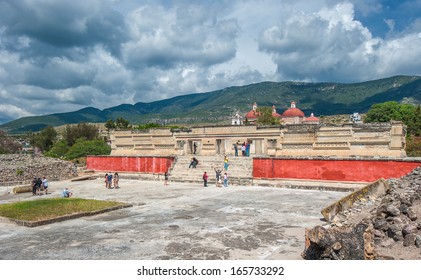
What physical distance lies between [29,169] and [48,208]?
47.4ft

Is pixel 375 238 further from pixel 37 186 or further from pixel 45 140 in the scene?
pixel 45 140

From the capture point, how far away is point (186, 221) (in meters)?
12.9

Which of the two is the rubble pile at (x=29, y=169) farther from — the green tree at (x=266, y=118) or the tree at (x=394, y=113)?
the tree at (x=394, y=113)

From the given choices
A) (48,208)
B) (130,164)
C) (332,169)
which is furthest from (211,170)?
(48,208)

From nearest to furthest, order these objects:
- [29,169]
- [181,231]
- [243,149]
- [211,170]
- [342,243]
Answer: [342,243] < [181,231] < [211,170] < [29,169] < [243,149]

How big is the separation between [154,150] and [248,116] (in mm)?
37781

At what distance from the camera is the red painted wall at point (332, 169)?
19.9m

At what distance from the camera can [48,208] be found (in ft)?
47.8

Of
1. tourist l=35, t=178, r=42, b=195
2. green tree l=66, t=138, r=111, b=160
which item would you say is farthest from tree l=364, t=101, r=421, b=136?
tourist l=35, t=178, r=42, b=195

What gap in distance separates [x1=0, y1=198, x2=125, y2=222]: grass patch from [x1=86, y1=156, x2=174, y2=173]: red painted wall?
1195 cm

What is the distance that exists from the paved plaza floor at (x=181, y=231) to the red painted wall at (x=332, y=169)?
3.02m

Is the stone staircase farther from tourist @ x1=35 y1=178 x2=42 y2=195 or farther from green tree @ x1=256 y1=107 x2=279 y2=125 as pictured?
green tree @ x1=256 y1=107 x2=279 y2=125

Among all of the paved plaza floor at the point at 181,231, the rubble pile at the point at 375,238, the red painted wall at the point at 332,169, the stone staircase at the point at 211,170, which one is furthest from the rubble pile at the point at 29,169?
the rubble pile at the point at 375,238

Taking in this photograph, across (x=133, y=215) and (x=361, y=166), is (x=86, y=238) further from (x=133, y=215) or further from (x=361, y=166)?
(x=361, y=166)
